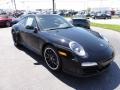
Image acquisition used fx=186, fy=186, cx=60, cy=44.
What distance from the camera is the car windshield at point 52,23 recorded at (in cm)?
539

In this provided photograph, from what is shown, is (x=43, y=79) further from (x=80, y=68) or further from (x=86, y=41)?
(x=86, y=41)

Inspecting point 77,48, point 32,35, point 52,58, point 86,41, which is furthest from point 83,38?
point 32,35

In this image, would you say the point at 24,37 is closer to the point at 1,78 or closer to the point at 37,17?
the point at 37,17

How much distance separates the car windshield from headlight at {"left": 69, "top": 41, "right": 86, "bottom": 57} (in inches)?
48.9

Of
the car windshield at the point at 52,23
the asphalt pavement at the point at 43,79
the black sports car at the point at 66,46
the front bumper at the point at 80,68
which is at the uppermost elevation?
the car windshield at the point at 52,23

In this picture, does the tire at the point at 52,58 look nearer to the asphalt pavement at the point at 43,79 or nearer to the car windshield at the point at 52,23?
the asphalt pavement at the point at 43,79

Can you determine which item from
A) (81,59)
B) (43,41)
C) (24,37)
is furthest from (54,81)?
(24,37)

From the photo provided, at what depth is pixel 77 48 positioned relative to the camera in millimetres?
4215

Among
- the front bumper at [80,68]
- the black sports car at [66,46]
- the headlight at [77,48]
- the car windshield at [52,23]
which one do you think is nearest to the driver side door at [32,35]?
the black sports car at [66,46]

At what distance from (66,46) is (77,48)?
0.84 feet

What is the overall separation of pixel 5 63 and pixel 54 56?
1.88 m

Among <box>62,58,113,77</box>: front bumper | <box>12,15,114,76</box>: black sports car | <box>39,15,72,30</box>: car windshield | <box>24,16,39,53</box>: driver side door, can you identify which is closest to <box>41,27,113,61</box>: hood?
<box>12,15,114,76</box>: black sports car

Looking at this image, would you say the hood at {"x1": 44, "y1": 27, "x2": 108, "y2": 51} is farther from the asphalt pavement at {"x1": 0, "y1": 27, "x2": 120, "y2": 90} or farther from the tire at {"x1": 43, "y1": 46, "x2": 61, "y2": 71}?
the asphalt pavement at {"x1": 0, "y1": 27, "x2": 120, "y2": 90}

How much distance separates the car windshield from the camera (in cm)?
539
